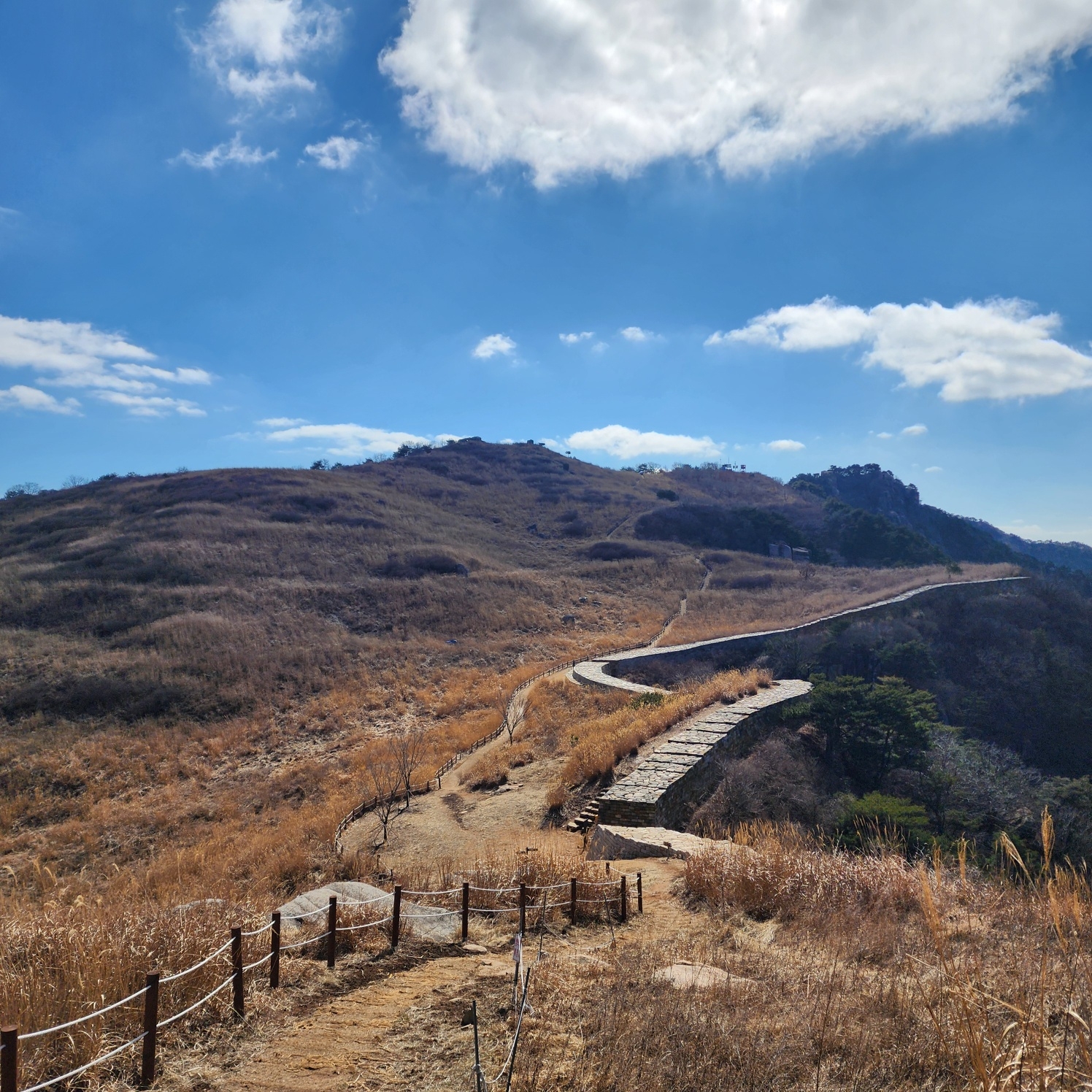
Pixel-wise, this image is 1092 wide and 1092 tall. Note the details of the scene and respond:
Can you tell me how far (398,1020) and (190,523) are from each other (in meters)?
46.7

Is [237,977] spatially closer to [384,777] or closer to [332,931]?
[332,931]

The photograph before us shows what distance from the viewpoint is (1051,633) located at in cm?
3447

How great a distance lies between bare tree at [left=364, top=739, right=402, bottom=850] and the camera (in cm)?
1411

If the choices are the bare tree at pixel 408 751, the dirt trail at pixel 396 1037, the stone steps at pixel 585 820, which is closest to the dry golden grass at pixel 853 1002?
the dirt trail at pixel 396 1037

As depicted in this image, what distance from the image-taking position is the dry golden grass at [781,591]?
3650 centimetres

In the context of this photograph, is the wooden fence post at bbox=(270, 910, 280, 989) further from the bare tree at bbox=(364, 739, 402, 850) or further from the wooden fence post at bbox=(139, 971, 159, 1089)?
the bare tree at bbox=(364, 739, 402, 850)

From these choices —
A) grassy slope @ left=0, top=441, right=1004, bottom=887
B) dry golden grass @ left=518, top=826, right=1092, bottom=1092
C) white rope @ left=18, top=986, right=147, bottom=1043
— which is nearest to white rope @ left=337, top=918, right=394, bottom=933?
dry golden grass @ left=518, top=826, right=1092, bottom=1092

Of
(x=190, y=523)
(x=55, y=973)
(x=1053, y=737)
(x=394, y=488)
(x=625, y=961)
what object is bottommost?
(x=1053, y=737)

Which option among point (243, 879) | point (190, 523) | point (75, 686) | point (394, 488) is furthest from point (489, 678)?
→ point (394, 488)

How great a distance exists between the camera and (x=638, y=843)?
34.9 feet

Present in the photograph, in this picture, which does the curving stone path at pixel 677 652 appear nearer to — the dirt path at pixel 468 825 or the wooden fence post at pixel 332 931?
the dirt path at pixel 468 825

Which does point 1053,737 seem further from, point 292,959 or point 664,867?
point 292,959

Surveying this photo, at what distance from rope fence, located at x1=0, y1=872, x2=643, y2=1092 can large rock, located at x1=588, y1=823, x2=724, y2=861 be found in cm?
158

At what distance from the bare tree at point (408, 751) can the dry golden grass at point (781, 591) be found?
14.9 meters
